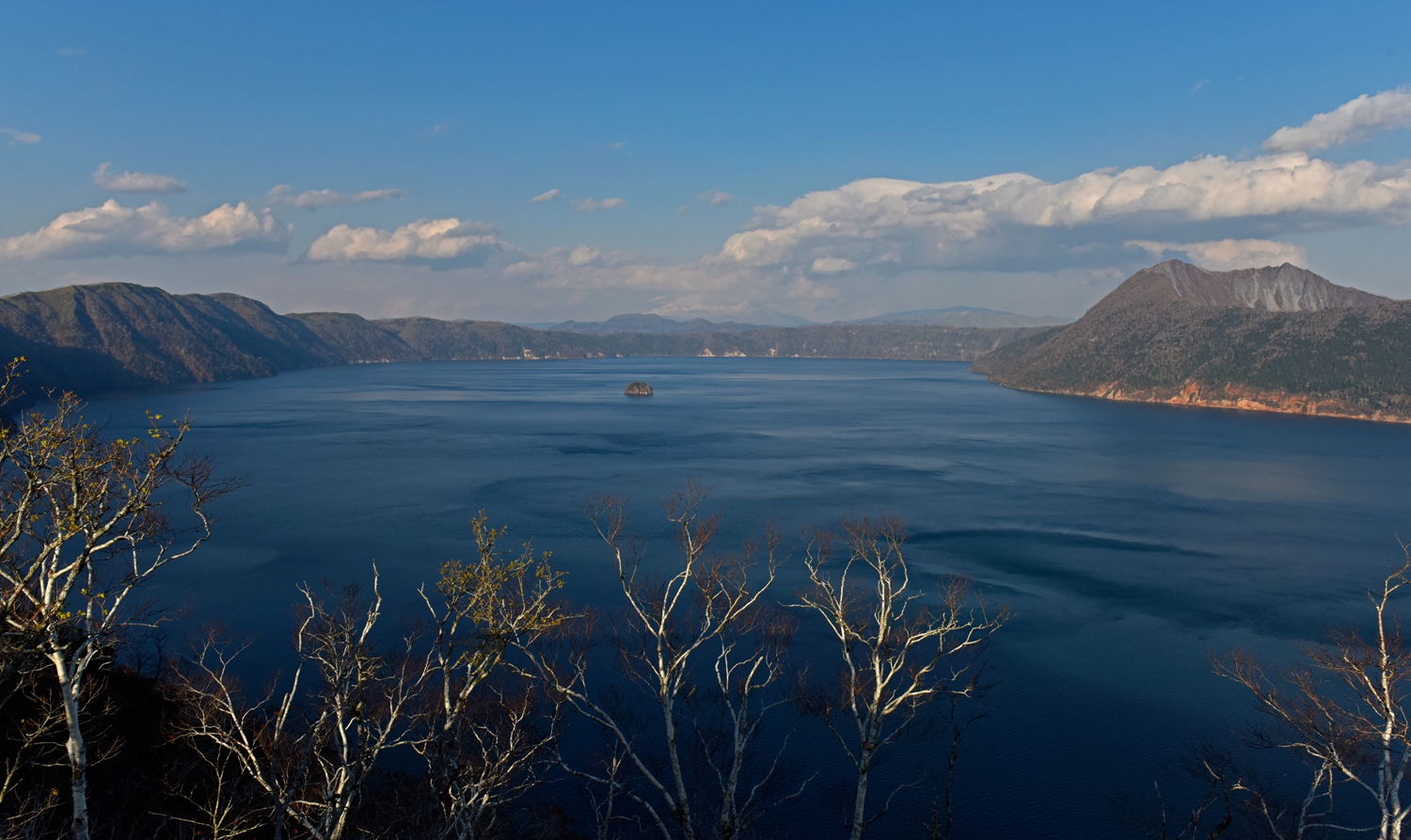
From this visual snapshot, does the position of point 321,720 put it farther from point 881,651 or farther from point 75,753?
point 881,651

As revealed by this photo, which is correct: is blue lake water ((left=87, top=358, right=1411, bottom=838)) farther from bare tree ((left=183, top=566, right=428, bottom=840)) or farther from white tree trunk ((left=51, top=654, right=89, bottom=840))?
white tree trunk ((left=51, top=654, right=89, bottom=840))

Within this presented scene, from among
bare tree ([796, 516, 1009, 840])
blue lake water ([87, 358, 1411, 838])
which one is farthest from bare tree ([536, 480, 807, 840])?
blue lake water ([87, 358, 1411, 838])

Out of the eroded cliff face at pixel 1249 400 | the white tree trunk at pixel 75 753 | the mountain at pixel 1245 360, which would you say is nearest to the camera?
the white tree trunk at pixel 75 753

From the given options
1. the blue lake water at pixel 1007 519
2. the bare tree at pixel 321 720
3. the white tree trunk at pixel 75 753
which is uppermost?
the white tree trunk at pixel 75 753

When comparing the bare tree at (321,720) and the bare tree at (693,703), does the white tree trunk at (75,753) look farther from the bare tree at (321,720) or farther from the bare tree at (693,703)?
the bare tree at (693,703)

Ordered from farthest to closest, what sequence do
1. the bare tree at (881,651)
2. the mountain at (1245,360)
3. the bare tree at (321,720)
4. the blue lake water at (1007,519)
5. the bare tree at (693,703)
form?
1. the mountain at (1245,360)
2. the blue lake water at (1007,519)
3. the bare tree at (693,703)
4. the bare tree at (881,651)
5. the bare tree at (321,720)

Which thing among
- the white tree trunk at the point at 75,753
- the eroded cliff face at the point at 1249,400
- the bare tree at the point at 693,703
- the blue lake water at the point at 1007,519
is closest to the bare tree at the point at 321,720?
the white tree trunk at the point at 75,753
